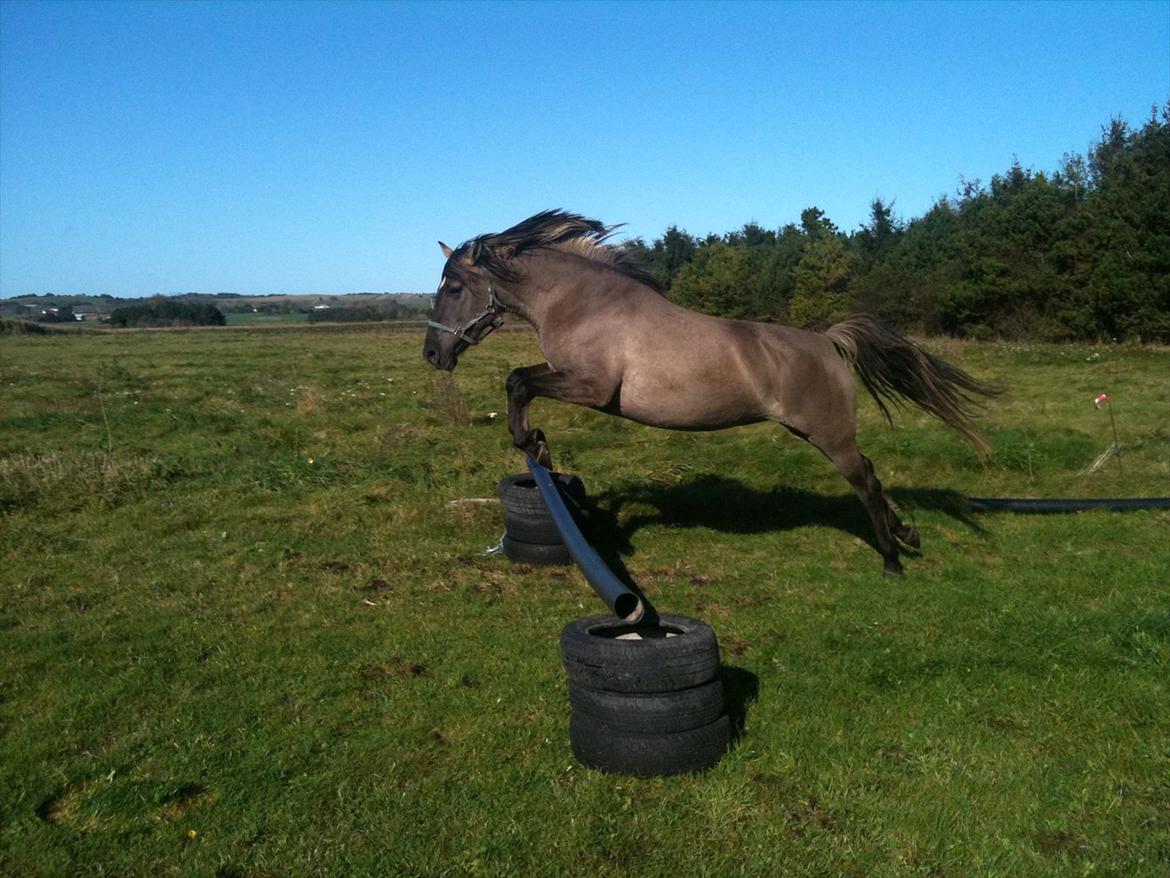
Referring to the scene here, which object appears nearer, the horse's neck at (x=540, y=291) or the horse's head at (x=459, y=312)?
the horse's neck at (x=540, y=291)

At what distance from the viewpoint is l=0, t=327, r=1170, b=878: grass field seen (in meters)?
4.28

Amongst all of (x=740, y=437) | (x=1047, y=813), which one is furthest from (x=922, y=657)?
(x=740, y=437)

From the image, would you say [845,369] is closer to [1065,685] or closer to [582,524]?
[582,524]

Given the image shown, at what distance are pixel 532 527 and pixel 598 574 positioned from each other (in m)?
3.04

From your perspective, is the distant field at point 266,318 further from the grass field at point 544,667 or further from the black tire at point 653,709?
the black tire at point 653,709

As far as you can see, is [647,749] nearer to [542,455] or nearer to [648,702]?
[648,702]

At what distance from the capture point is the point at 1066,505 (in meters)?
10.6

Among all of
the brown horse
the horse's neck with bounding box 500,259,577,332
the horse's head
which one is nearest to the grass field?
the brown horse

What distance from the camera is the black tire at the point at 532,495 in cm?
846

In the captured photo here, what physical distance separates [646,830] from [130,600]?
5096mm

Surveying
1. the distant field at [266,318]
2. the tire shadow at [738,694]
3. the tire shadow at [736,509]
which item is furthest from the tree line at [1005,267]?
the distant field at [266,318]

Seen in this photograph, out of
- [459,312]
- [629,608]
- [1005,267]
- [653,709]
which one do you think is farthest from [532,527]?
[1005,267]

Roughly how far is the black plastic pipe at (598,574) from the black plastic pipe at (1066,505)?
5870mm

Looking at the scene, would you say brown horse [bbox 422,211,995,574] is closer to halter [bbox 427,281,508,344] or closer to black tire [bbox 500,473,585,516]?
halter [bbox 427,281,508,344]
